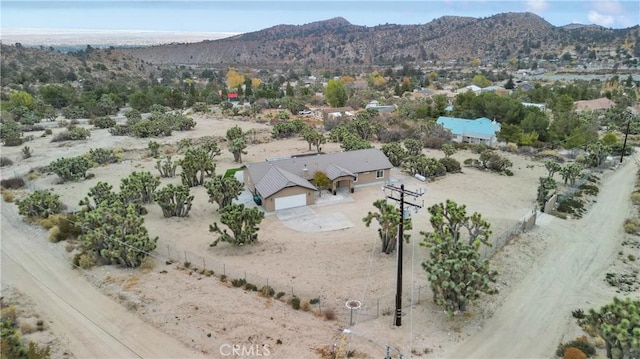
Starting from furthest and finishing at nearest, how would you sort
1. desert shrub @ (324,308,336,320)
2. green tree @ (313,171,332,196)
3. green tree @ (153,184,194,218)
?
1. green tree @ (313,171,332,196)
2. green tree @ (153,184,194,218)
3. desert shrub @ (324,308,336,320)

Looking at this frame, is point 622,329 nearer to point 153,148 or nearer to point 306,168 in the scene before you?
point 306,168

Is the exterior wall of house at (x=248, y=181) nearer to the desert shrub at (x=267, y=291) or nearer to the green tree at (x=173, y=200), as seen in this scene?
the green tree at (x=173, y=200)

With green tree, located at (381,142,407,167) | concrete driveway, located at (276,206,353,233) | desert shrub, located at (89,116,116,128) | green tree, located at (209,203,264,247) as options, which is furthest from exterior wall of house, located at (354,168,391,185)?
desert shrub, located at (89,116,116,128)

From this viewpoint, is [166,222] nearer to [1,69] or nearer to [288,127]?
[288,127]

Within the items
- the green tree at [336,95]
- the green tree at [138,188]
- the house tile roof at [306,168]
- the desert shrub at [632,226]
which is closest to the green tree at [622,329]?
the desert shrub at [632,226]

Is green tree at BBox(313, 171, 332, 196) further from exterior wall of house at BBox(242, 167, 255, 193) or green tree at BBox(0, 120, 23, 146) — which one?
green tree at BBox(0, 120, 23, 146)

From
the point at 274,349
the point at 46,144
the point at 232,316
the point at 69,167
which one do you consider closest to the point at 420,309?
the point at 274,349

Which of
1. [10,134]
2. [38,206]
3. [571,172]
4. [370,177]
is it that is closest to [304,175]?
[370,177]
